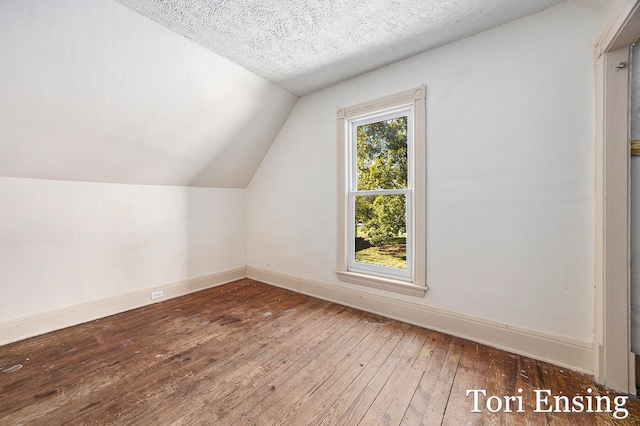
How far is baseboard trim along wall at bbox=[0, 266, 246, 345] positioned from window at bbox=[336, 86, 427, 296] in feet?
6.51

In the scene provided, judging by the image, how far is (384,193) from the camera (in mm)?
2854

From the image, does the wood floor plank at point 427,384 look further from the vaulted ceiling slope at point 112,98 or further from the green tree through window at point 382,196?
the vaulted ceiling slope at point 112,98

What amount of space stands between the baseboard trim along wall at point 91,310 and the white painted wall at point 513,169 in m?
2.37

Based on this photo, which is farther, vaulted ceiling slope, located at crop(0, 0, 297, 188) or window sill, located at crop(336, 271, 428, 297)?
window sill, located at crop(336, 271, 428, 297)

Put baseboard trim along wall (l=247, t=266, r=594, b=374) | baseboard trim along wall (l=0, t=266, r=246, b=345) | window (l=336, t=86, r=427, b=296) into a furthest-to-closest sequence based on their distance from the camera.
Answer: window (l=336, t=86, r=427, b=296)
baseboard trim along wall (l=0, t=266, r=246, b=345)
baseboard trim along wall (l=247, t=266, r=594, b=374)

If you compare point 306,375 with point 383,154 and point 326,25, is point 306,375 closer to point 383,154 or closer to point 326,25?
point 383,154

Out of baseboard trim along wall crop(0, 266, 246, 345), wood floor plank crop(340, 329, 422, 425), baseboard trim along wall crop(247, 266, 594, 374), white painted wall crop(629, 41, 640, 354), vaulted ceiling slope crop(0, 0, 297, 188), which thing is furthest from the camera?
baseboard trim along wall crop(0, 266, 246, 345)

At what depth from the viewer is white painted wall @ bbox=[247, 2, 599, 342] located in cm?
187

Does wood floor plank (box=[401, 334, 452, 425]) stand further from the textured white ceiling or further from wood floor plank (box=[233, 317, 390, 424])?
the textured white ceiling

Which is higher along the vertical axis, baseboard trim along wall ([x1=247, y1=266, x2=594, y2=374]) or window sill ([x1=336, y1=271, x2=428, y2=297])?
window sill ([x1=336, y1=271, x2=428, y2=297])

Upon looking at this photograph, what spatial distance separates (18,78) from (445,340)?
373cm

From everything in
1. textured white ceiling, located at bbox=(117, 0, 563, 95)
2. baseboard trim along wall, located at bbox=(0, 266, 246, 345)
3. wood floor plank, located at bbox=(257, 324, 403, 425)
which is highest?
textured white ceiling, located at bbox=(117, 0, 563, 95)

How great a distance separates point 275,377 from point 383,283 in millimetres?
1393

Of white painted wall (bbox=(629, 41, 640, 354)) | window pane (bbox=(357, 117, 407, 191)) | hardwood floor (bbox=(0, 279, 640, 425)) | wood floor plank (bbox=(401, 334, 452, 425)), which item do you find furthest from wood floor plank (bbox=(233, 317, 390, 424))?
white painted wall (bbox=(629, 41, 640, 354))
